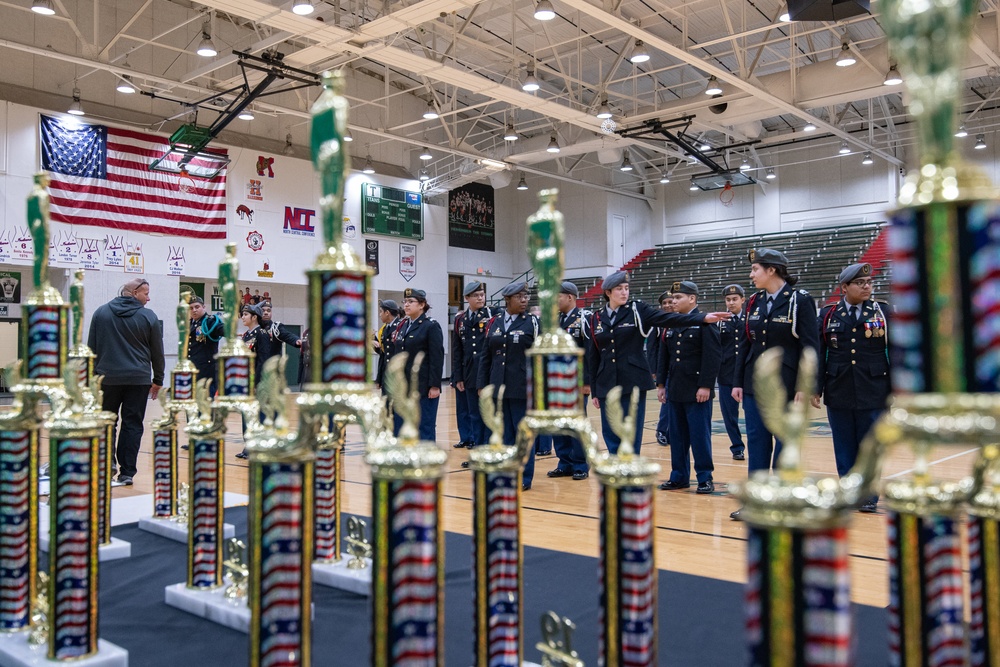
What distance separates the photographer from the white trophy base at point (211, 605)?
7.02 ft

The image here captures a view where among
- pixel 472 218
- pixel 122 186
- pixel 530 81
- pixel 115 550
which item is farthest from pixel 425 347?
pixel 472 218

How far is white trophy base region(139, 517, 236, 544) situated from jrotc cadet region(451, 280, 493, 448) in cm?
351

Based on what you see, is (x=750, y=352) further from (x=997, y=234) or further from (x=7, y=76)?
(x=7, y=76)

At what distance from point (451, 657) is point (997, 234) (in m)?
1.59

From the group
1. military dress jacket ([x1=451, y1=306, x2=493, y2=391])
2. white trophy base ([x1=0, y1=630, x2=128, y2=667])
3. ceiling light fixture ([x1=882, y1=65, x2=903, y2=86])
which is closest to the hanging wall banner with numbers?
ceiling light fixture ([x1=882, y1=65, x2=903, y2=86])

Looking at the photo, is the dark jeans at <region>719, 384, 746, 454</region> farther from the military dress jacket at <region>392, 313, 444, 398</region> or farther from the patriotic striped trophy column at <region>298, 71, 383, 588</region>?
the patriotic striped trophy column at <region>298, 71, 383, 588</region>

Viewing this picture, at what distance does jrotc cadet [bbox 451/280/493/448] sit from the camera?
6.75m

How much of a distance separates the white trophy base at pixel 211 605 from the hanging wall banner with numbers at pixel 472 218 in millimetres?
18329

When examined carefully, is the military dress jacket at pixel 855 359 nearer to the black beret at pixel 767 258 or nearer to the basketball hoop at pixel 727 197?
the black beret at pixel 767 258

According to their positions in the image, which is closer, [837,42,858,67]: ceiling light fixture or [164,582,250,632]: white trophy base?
[164,582,250,632]: white trophy base

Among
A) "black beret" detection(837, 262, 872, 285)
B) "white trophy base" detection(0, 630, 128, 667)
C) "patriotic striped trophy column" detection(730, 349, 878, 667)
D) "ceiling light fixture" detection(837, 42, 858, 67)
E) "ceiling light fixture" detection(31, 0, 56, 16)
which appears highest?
"ceiling light fixture" detection(837, 42, 858, 67)

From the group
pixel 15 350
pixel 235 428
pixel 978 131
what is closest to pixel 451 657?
pixel 235 428

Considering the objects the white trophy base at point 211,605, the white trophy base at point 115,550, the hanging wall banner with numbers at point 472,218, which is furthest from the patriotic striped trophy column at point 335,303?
the hanging wall banner with numbers at point 472,218

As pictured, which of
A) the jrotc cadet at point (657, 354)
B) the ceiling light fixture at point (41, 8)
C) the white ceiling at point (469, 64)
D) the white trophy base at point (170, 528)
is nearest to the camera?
the white trophy base at point (170, 528)
